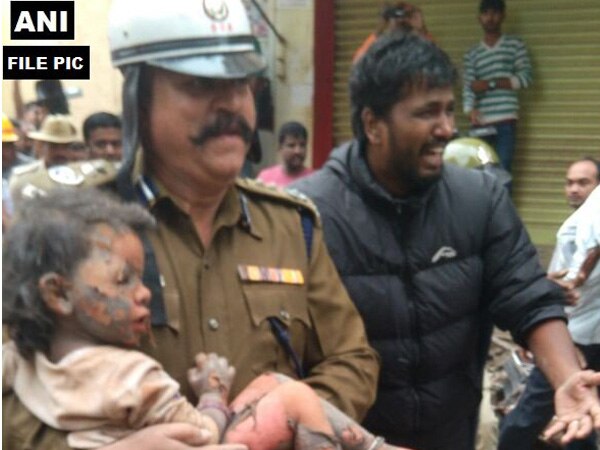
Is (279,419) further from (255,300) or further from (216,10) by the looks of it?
(216,10)

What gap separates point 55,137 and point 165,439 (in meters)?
3.59

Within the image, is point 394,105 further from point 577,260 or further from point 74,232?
point 577,260

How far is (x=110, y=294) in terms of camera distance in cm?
204

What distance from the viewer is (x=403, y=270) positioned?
9.72 ft

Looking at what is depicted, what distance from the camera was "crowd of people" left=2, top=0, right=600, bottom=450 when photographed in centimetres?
203

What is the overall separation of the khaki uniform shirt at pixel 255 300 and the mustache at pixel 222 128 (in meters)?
0.14

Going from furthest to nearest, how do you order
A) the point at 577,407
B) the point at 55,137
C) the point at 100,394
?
1. the point at 55,137
2. the point at 577,407
3. the point at 100,394

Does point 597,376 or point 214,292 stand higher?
point 214,292

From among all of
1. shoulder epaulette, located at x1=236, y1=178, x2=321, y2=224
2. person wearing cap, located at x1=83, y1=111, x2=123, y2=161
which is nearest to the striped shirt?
person wearing cap, located at x1=83, y1=111, x2=123, y2=161

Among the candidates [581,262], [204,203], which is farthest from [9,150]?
[581,262]

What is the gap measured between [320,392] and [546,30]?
6.68 m

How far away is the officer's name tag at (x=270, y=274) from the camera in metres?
2.30

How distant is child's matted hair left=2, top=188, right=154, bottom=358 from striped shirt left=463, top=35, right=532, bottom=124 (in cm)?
635

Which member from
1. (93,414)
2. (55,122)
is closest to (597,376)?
(93,414)
